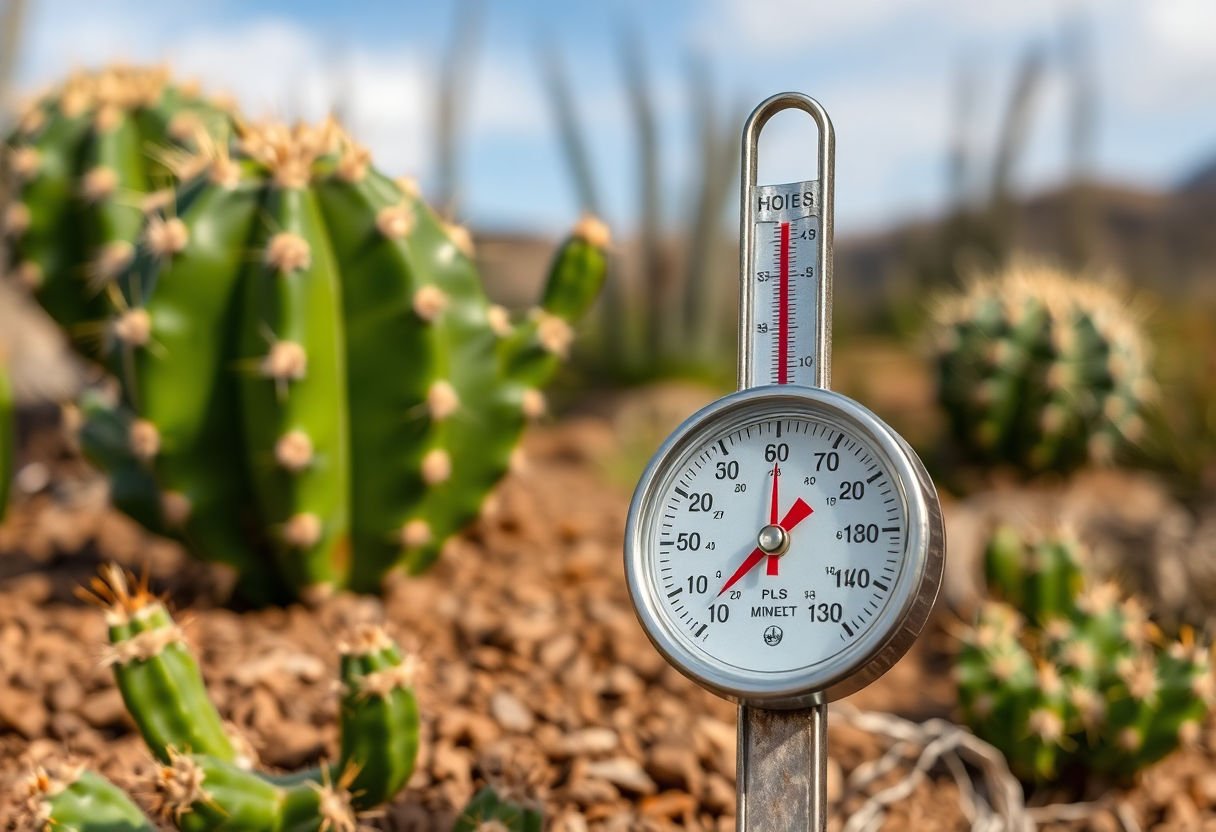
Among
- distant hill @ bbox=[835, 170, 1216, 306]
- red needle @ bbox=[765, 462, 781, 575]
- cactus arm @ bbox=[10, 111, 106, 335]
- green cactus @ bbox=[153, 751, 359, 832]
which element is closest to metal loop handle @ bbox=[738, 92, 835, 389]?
red needle @ bbox=[765, 462, 781, 575]

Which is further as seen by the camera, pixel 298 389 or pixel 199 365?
pixel 199 365

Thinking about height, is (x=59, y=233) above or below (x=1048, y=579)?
above

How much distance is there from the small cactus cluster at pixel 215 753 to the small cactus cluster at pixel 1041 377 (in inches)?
124

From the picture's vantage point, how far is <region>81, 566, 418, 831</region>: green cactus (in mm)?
1854

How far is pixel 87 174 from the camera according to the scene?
3.88 metres

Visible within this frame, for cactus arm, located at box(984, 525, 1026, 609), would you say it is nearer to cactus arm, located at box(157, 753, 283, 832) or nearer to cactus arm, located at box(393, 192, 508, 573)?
cactus arm, located at box(393, 192, 508, 573)

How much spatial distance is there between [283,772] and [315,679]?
32 cm

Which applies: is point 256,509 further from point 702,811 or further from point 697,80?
point 697,80

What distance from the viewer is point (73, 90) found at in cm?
408

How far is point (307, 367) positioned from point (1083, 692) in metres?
1.65

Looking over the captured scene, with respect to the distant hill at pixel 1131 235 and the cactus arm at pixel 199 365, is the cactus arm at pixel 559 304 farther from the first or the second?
the distant hill at pixel 1131 235

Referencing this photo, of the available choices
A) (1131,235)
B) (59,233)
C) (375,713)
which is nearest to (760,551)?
(375,713)

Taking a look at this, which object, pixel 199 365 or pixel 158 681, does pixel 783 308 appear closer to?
pixel 158 681

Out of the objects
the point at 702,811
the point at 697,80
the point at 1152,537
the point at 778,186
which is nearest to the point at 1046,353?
the point at 1152,537
